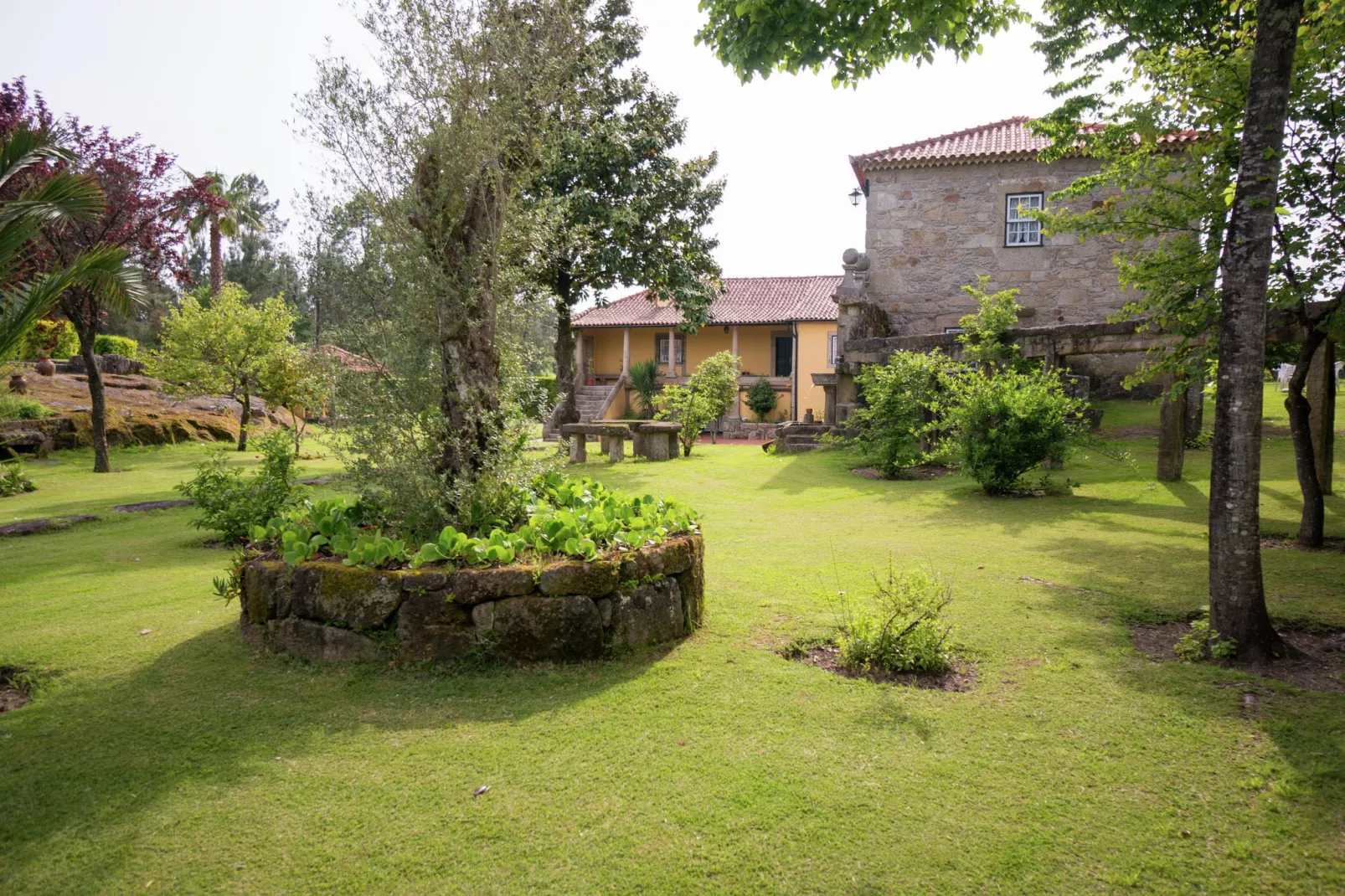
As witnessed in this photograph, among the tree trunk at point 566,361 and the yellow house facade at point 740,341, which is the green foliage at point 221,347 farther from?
the yellow house facade at point 740,341

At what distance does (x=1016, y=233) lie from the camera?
19.5 meters

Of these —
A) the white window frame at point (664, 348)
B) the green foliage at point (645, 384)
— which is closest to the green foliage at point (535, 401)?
the green foliage at point (645, 384)

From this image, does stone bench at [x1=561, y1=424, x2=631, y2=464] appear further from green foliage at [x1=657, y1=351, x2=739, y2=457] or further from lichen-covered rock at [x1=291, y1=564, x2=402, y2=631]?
lichen-covered rock at [x1=291, y1=564, x2=402, y2=631]

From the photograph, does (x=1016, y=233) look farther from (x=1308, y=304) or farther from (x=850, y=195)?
(x=1308, y=304)

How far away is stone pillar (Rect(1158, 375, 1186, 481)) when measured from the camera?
10555 millimetres

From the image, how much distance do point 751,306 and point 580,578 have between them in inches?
1094

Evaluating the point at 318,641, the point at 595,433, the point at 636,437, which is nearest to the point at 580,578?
the point at 318,641

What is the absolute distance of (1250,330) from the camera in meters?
4.04

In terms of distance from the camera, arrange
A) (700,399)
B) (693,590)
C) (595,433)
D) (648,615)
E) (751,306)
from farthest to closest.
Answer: (751,306) → (700,399) → (595,433) → (693,590) → (648,615)

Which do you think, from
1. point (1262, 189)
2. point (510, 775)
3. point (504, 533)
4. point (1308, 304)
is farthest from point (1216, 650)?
point (1308, 304)

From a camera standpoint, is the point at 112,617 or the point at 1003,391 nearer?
the point at 112,617

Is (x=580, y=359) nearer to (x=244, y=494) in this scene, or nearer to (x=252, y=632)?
(x=244, y=494)

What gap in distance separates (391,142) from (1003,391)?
814cm

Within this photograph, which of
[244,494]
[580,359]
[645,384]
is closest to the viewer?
[244,494]
